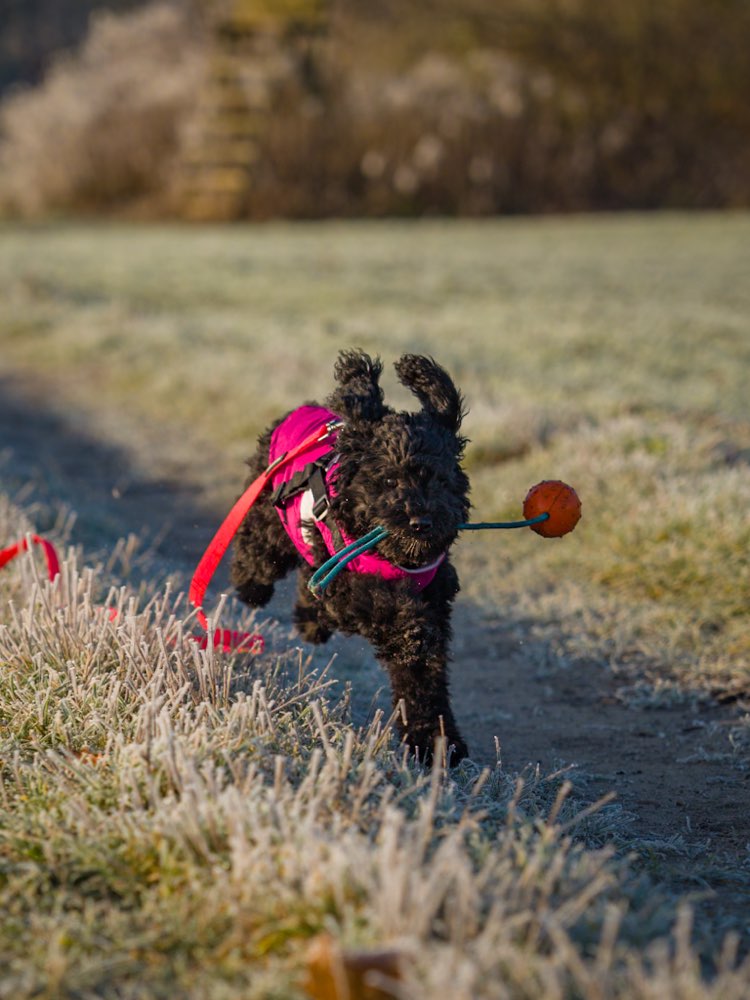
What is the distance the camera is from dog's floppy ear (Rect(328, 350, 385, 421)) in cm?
401

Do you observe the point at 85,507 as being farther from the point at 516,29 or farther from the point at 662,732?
the point at 516,29

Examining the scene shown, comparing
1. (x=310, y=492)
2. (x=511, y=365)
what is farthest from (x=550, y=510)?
(x=511, y=365)

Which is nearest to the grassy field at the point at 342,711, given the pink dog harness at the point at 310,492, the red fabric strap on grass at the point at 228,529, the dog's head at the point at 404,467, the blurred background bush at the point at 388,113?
the red fabric strap on grass at the point at 228,529

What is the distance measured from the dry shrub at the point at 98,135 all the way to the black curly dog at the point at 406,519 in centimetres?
2528

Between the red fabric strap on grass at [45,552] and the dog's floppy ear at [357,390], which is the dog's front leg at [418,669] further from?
the red fabric strap on grass at [45,552]

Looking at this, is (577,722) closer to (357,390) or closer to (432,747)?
(432,747)

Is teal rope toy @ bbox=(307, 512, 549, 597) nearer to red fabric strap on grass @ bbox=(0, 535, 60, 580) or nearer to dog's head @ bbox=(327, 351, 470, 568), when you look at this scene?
dog's head @ bbox=(327, 351, 470, 568)

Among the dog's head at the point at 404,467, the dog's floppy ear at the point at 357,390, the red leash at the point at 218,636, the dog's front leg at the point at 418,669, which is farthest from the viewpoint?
the red leash at the point at 218,636

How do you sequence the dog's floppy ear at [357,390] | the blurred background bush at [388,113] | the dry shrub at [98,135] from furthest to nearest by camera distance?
the dry shrub at [98,135] → the blurred background bush at [388,113] → the dog's floppy ear at [357,390]

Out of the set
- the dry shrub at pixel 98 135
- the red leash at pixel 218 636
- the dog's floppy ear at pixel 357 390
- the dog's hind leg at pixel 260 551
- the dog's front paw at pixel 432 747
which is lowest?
the dog's front paw at pixel 432 747

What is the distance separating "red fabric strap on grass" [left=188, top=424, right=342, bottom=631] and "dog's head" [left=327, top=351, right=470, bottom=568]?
0.21 m

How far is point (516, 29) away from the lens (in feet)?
109

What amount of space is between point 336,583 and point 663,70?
3175 cm

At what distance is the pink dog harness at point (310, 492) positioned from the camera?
3.96 metres
